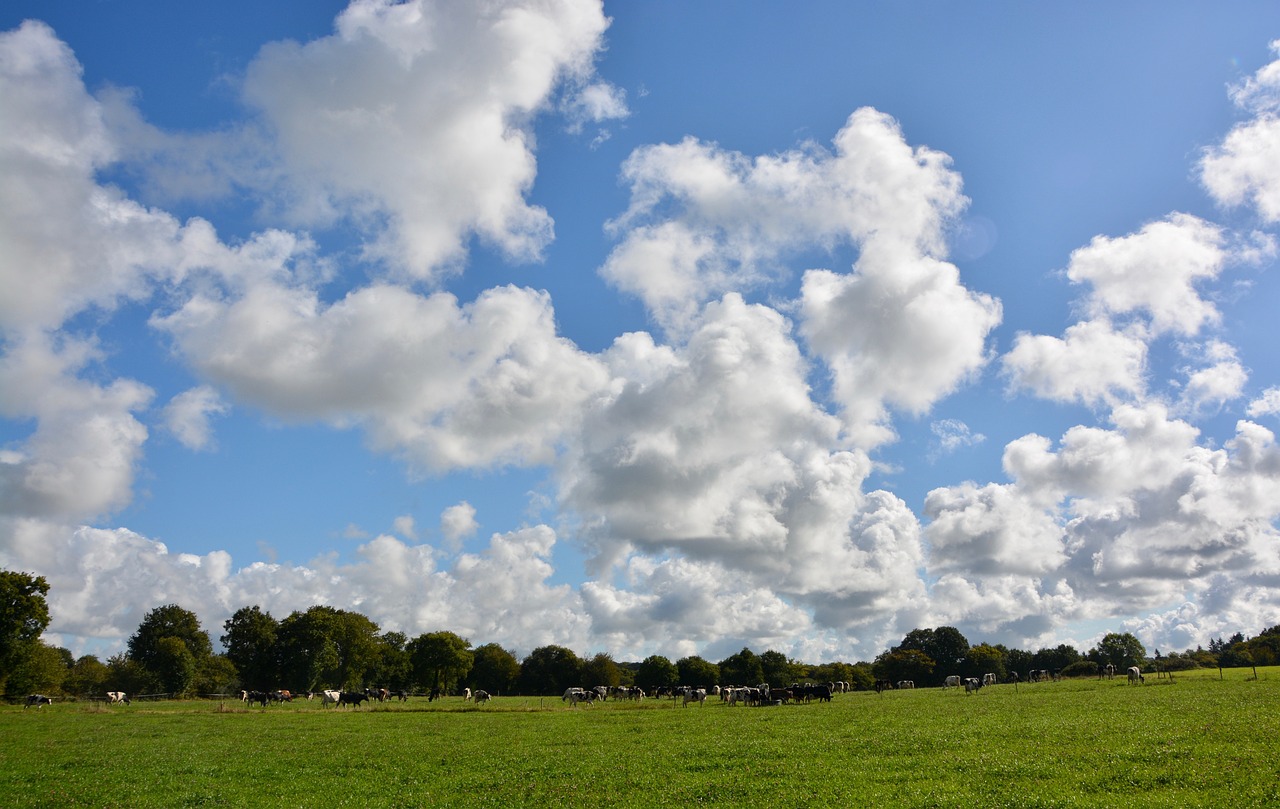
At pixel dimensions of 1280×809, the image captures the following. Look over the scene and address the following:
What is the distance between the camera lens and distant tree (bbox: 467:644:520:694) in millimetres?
164375

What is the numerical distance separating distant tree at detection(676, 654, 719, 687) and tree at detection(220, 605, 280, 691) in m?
81.4

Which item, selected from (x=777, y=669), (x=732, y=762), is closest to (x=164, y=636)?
(x=777, y=669)

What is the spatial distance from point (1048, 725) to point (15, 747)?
51.1m

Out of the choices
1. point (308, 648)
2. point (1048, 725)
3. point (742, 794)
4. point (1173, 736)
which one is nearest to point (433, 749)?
point (742, 794)

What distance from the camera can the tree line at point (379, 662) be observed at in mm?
109500

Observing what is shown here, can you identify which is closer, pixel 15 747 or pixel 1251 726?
pixel 1251 726

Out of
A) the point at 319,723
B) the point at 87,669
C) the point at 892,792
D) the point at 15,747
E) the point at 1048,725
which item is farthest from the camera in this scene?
the point at 87,669

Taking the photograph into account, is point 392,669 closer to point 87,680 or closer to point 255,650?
point 255,650

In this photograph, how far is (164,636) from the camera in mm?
147250

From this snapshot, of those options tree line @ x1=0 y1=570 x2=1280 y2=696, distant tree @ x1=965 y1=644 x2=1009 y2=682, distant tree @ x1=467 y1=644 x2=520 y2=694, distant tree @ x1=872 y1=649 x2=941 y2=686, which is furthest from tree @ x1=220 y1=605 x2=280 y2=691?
distant tree @ x1=965 y1=644 x2=1009 y2=682

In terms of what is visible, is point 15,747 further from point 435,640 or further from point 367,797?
point 435,640

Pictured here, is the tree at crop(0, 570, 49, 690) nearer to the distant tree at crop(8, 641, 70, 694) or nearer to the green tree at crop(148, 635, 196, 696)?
the distant tree at crop(8, 641, 70, 694)

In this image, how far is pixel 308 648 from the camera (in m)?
119

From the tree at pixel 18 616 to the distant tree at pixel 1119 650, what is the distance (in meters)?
196
